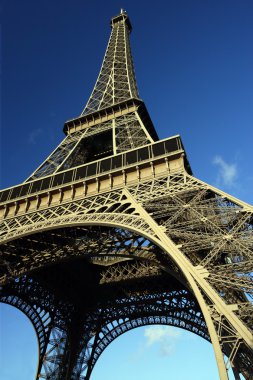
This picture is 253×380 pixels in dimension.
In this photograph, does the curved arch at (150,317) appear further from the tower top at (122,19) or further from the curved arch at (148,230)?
the tower top at (122,19)

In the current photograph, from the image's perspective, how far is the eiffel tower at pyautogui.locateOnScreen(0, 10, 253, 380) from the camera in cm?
1146

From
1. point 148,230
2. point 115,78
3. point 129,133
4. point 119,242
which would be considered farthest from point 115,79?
point 148,230

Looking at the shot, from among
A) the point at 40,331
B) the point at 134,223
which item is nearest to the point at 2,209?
the point at 134,223

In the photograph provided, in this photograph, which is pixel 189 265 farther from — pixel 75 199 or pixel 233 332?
pixel 75 199

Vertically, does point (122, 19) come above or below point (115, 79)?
above

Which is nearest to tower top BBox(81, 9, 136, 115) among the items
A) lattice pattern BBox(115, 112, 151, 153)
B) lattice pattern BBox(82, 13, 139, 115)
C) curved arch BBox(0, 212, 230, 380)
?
lattice pattern BBox(82, 13, 139, 115)

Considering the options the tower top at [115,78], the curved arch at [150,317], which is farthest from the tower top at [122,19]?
the curved arch at [150,317]

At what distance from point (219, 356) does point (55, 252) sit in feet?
47.9

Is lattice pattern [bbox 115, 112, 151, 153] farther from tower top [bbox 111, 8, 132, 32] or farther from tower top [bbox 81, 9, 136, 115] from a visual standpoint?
tower top [bbox 111, 8, 132, 32]

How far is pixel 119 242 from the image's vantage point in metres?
19.8

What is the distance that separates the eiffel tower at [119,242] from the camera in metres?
11.5

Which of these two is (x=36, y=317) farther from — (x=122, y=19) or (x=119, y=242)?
(x=122, y=19)

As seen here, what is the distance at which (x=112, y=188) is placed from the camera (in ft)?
A: 66.9

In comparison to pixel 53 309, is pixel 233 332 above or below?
below
